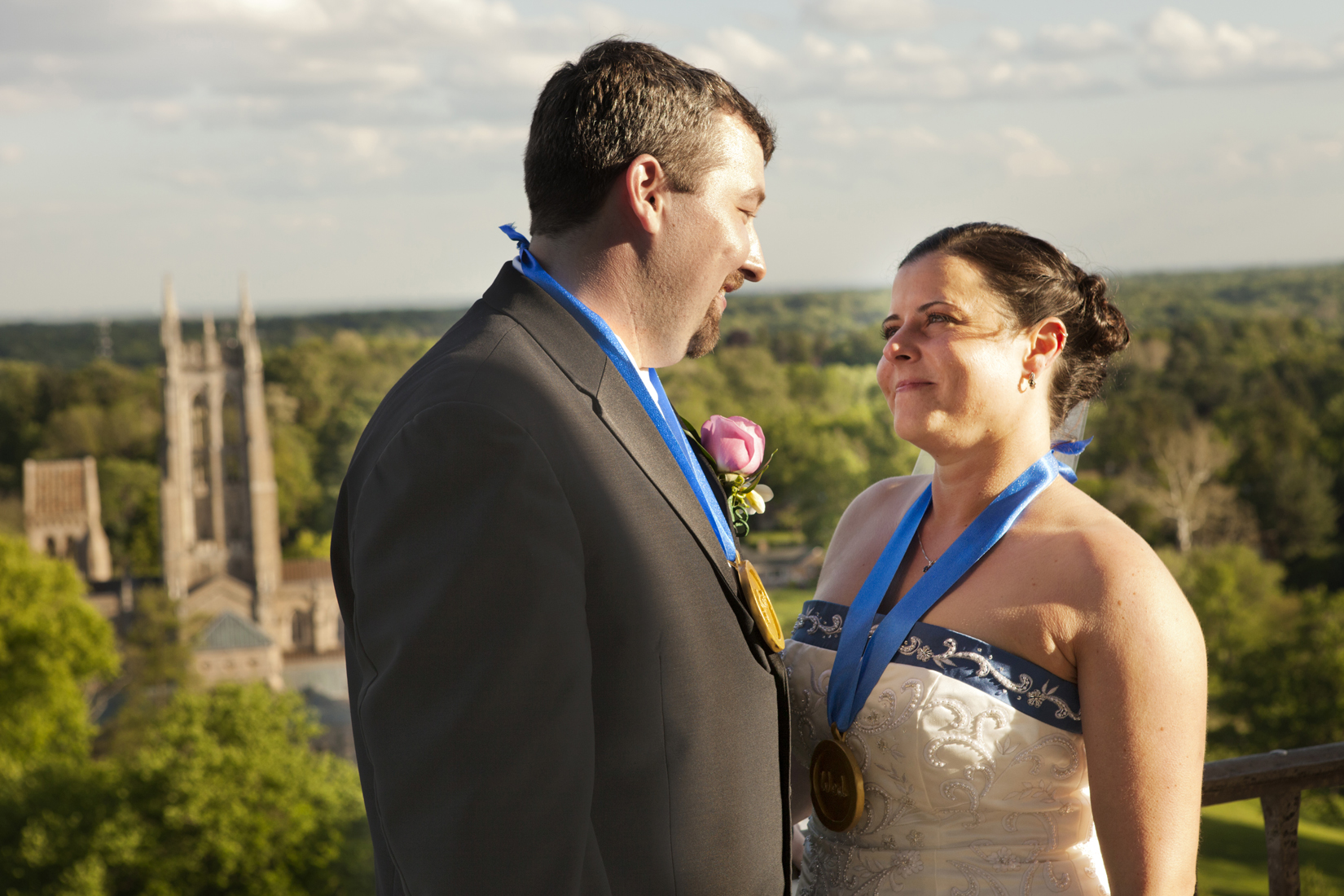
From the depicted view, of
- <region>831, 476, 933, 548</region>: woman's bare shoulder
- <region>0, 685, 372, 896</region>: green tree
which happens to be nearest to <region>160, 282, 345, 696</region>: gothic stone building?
<region>0, 685, 372, 896</region>: green tree

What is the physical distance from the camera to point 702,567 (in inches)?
72.2

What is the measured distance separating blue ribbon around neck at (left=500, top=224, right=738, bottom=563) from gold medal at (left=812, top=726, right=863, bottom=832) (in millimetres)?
630

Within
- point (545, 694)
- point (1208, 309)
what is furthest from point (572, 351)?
point (1208, 309)

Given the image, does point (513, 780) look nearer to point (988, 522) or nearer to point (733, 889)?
point (733, 889)

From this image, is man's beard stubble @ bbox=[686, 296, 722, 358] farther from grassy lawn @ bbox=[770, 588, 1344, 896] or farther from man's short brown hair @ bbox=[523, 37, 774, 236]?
grassy lawn @ bbox=[770, 588, 1344, 896]

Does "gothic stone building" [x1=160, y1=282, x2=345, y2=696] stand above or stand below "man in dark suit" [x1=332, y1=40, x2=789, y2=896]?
above

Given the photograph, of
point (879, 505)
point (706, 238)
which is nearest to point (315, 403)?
point (879, 505)

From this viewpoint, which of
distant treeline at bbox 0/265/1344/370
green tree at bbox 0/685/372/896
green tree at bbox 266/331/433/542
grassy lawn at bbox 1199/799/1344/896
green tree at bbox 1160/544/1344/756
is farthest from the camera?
green tree at bbox 266/331/433/542

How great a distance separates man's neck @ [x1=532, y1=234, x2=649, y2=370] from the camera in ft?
6.52

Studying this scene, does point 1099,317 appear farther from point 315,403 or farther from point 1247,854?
point 315,403

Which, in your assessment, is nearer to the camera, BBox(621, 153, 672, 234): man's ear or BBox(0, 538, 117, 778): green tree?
BBox(621, 153, 672, 234): man's ear

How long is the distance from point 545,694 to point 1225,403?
68.2 m

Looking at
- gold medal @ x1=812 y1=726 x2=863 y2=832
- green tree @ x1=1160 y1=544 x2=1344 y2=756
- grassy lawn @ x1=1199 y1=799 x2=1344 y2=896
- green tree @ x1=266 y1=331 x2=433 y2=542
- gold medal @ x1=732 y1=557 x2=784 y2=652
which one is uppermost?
green tree @ x1=266 y1=331 x2=433 y2=542

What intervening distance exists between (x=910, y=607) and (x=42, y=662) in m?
42.9
